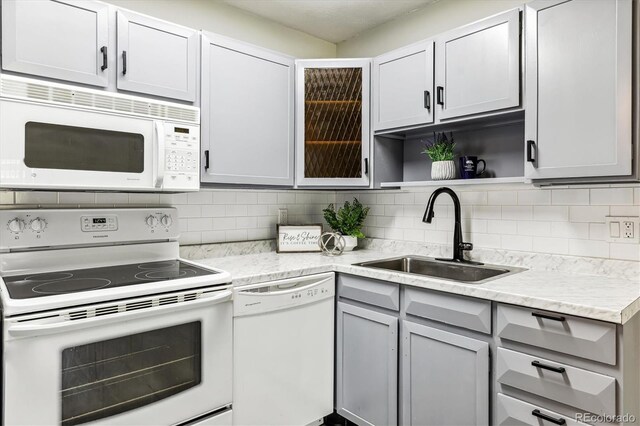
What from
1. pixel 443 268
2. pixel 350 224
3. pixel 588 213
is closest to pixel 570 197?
pixel 588 213

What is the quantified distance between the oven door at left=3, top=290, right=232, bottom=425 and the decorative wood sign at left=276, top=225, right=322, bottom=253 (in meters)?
0.88

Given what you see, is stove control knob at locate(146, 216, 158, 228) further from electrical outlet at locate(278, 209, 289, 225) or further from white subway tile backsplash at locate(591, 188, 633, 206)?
white subway tile backsplash at locate(591, 188, 633, 206)

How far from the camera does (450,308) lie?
1.71 metres

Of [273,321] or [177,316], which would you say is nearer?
[177,316]

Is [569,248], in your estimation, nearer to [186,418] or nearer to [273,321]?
[273,321]

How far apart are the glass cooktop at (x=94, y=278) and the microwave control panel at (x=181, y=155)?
41 cm

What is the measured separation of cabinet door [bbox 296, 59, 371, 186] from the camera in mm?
2498

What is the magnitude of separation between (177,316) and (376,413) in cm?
112

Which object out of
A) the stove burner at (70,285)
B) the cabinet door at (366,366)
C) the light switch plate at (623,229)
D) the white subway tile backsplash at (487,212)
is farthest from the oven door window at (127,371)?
the light switch plate at (623,229)

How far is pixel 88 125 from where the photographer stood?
165 centimetres

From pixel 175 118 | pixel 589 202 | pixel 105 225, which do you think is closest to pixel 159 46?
pixel 175 118

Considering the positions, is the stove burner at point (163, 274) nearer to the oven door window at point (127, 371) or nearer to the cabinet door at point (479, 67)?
the oven door window at point (127, 371)

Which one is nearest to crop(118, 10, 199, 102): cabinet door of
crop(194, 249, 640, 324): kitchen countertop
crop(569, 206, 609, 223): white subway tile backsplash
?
crop(194, 249, 640, 324): kitchen countertop

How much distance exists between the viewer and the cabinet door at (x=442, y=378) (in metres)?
1.62
